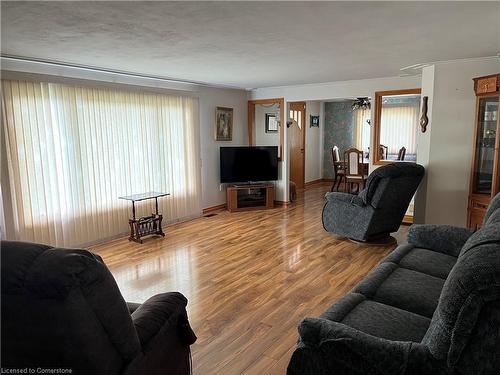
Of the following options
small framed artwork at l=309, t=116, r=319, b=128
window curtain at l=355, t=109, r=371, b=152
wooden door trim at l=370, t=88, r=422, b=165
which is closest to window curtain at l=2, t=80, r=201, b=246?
wooden door trim at l=370, t=88, r=422, b=165

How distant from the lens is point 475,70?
4.12m

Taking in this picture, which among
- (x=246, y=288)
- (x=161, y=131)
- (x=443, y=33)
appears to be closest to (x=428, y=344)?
(x=246, y=288)

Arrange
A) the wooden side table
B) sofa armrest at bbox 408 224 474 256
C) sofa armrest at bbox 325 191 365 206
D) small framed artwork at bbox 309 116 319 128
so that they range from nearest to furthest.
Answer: sofa armrest at bbox 408 224 474 256 < sofa armrest at bbox 325 191 365 206 < the wooden side table < small framed artwork at bbox 309 116 319 128

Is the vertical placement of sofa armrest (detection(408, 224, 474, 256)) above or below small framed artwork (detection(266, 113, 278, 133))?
below

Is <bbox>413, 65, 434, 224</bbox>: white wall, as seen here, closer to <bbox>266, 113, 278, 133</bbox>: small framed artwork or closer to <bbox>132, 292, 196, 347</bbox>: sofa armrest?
<bbox>266, 113, 278, 133</bbox>: small framed artwork

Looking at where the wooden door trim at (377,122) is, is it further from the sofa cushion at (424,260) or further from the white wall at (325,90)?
the sofa cushion at (424,260)

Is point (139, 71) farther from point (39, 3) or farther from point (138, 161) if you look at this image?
point (39, 3)

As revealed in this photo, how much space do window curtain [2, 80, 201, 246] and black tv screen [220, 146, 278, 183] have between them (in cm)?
84

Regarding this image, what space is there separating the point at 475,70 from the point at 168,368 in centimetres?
446

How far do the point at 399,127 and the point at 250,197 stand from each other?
3821mm

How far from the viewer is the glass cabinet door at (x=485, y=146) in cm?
386

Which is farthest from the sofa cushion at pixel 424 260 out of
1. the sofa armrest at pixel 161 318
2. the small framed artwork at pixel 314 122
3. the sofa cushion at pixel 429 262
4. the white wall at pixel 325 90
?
the small framed artwork at pixel 314 122

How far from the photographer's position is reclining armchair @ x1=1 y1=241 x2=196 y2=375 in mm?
1051

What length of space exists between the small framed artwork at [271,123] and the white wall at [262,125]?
2.5 inches
